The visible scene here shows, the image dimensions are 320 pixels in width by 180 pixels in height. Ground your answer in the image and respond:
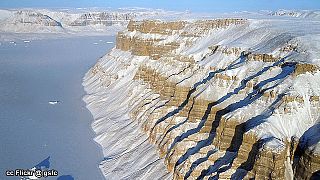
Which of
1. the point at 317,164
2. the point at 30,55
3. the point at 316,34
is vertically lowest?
the point at 30,55

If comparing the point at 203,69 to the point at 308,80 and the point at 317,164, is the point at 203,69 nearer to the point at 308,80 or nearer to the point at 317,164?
the point at 308,80

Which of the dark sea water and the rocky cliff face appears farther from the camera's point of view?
the dark sea water

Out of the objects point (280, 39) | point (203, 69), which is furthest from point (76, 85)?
point (280, 39)

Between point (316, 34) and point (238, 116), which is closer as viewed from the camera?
point (238, 116)

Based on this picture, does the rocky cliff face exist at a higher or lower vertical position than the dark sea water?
higher

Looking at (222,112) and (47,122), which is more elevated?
(222,112)

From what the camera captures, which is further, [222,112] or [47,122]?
[47,122]
